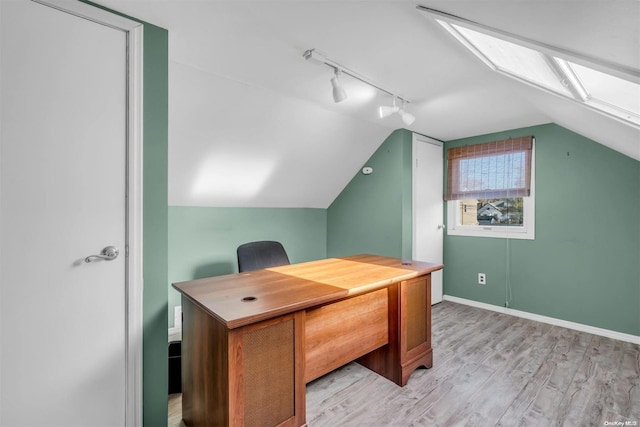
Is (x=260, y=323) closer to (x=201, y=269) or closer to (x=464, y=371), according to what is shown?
(x=464, y=371)

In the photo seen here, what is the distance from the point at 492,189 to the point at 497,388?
2.28 m

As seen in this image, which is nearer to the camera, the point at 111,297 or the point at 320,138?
the point at 111,297

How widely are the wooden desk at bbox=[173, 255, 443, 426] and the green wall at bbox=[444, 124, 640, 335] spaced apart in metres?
1.78

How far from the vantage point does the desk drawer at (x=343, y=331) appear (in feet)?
5.80

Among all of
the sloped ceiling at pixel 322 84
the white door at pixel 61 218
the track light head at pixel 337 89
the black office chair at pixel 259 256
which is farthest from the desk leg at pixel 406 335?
the white door at pixel 61 218

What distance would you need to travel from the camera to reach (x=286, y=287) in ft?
5.51

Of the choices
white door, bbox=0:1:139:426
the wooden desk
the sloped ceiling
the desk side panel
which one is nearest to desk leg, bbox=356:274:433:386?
the wooden desk

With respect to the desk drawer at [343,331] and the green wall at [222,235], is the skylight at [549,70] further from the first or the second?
the green wall at [222,235]

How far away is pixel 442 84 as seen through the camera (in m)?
2.28

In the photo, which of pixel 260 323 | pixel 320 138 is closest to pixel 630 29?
pixel 260 323

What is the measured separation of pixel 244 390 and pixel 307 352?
19.3 inches

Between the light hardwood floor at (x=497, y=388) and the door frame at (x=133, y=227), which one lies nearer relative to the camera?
the door frame at (x=133, y=227)

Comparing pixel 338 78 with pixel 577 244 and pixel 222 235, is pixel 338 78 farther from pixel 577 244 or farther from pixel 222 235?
pixel 577 244

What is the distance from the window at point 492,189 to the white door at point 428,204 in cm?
17
